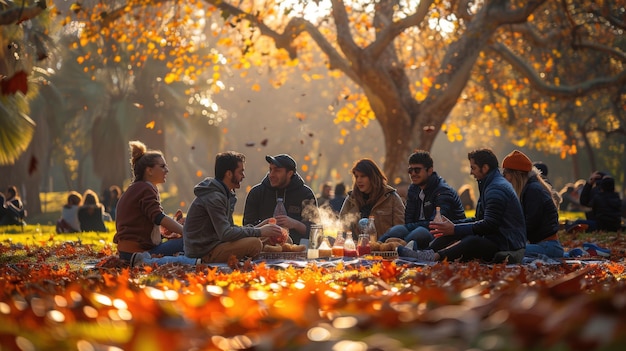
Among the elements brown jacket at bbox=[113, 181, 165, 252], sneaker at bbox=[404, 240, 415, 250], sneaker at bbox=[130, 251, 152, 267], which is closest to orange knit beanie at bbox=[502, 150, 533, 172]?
sneaker at bbox=[404, 240, 415, 250]

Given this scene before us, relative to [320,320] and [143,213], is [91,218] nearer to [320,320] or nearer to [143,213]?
[143,213]

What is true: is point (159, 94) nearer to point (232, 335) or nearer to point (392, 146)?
point (392, 146)

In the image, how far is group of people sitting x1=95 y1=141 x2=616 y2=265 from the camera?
10.0 metres

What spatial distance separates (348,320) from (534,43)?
20.0m

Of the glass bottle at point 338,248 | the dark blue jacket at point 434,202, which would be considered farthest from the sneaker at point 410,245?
the dark blue jacket at point 434,202

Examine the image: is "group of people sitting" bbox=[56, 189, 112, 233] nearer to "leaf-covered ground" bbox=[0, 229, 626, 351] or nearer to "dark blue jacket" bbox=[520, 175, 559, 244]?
"dark blue jacket" bbox=[520, 175, 559, 244]

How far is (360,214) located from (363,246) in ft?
5.03

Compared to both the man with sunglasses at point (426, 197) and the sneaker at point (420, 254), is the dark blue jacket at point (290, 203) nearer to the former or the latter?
the man with sunglasses at point (426, 197)

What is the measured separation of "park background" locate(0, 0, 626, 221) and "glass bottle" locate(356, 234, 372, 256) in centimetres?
415

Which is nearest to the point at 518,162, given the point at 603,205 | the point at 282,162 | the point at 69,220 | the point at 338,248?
the point at 338,248

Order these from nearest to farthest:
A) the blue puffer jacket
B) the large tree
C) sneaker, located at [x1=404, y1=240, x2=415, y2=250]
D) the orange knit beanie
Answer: the blue puffer jacket
sneaker, located at [x1=404, y1=240, x2=415, y2=250]
the orange knit beanie
the large tree

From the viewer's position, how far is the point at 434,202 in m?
11.7

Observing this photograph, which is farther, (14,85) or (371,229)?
(371,229)

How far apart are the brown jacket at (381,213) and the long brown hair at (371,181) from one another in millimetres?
84
